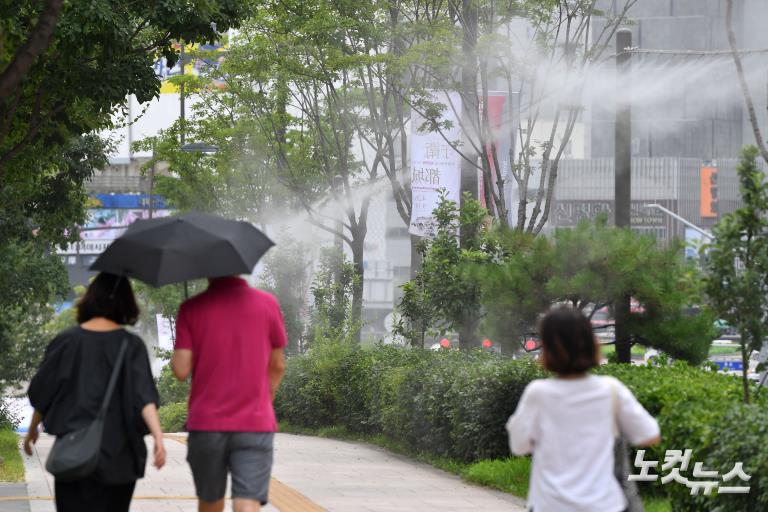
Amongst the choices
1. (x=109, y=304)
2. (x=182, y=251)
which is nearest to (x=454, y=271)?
(x=182, y=251)

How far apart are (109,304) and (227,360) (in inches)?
20.6

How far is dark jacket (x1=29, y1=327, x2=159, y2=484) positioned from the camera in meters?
5.20

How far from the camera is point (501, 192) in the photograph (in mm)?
16828

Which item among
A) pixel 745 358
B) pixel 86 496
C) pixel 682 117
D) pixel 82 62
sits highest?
pixel 682 117

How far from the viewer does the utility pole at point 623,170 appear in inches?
479

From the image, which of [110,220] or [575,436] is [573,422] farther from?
[110,220]

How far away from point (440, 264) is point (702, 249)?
26.0 ft

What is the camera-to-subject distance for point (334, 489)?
35.9ft

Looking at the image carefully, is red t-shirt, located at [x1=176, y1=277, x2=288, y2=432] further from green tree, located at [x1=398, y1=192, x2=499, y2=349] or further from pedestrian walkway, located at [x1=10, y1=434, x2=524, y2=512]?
green tree, located at [x1=398, y1=192, x2=499, y2=349]

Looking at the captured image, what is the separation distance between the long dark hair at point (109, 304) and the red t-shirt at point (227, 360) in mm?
202

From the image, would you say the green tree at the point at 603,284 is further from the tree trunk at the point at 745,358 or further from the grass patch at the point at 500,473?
the tree trunk at the point at 745,358

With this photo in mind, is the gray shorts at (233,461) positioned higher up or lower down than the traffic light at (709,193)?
lower down

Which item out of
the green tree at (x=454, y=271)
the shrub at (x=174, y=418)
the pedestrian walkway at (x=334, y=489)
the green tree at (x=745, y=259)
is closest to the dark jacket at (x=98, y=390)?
the green tree at (x=745, y=259)

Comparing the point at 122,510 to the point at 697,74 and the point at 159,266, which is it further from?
the point at 697,74
